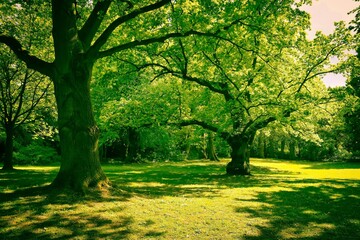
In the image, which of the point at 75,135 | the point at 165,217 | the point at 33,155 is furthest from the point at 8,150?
the point at 165,217

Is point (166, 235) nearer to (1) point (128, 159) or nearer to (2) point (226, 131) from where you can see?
(2) point (226, 131)

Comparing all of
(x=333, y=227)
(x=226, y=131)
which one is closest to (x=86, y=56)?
(x=333, y=227)

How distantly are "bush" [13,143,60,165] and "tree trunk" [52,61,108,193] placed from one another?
28.2 metres

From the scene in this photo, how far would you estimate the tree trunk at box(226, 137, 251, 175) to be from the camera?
22125 millimetres

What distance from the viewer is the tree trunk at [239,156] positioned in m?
22.1

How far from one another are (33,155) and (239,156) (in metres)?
27.1

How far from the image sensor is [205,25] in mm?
14016

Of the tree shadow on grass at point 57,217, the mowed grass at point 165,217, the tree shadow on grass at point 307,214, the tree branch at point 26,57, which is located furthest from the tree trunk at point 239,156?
the tree branch at point 26,57

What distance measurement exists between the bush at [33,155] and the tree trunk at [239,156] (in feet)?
82.5

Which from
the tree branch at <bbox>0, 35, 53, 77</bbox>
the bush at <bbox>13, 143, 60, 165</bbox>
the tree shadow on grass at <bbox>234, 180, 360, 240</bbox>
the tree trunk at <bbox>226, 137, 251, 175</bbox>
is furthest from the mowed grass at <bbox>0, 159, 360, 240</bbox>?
the bush at <bbox>13, 143, 60, 165</bbox>

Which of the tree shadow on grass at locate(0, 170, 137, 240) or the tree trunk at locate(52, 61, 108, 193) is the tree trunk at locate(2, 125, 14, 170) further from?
the tree trunk at locate(52, 61, 108, 193)

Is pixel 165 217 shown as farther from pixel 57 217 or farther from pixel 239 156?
pixel 239 156

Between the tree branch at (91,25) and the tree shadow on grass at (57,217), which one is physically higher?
the tree branch at (91,25)

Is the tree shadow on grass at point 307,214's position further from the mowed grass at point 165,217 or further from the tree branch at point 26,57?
the tree branch at point 26,57
